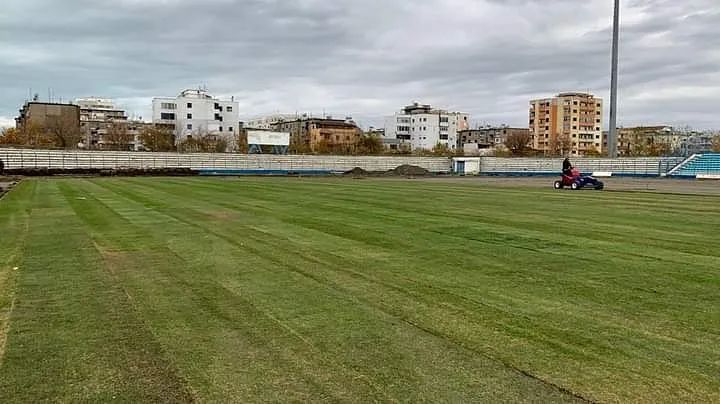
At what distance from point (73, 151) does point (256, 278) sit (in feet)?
225

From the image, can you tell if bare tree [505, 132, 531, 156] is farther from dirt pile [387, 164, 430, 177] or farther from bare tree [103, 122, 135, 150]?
bare tree [103, 122, 135, 150]

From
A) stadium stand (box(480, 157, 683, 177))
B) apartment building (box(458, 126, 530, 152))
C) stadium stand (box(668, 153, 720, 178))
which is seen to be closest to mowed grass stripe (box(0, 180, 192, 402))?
stadium stand (box(480, 157, 683, 177))

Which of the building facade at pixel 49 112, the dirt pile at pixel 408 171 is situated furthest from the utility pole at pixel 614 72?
A: the building facade at pixel 49 112

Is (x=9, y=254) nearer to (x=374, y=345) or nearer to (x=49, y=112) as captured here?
(x=374, y=345)

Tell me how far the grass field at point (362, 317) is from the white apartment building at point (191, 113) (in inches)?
4424

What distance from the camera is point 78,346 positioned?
16.7 feet

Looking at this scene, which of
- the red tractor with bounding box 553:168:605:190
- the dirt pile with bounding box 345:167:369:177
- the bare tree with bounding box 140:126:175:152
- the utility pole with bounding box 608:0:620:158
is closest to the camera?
the red tractor with bounding box 553:168:605:190

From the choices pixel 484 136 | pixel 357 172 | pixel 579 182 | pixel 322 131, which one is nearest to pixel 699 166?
pixel 357 172

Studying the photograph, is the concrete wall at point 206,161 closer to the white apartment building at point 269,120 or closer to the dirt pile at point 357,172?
the dirt pile at point 357,172

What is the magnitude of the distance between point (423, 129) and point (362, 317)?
151 meters

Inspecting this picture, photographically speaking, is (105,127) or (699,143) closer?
(699,143)

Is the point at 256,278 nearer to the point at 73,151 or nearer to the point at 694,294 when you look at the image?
the point at 694,294

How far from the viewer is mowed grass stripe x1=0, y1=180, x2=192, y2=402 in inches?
164

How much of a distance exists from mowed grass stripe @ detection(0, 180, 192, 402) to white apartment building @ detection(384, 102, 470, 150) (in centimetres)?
14559
